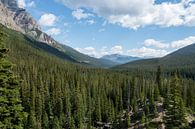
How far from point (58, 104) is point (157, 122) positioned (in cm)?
4078

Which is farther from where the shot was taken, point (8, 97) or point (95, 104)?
point (95, 104)

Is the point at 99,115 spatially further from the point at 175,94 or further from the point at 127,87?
the point at 175,94

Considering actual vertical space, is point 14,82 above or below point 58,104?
above

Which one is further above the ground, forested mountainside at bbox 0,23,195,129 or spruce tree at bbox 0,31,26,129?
spruce tree at bbox 0,31,26,129

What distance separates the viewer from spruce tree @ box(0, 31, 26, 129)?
18781 mm

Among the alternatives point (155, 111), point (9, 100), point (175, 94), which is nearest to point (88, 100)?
point (155, 111)

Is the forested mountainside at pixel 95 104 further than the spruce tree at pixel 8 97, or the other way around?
the forested mountainside at pixel 95 104

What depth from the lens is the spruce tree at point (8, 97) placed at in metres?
18.8

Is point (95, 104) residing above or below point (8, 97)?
below

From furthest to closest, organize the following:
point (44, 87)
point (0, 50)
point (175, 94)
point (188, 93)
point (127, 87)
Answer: point (127, 87), point (44, 87), point (188, 93), point (175, 94), point (0, 50)

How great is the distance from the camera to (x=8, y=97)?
19203 mm

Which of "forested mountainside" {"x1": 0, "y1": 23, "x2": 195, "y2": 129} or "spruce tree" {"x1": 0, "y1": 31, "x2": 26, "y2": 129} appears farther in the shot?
"forested mountainside" {"x1": 0, "y1": 23, "x2": 195, "y2": 129}

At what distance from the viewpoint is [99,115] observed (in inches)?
4978

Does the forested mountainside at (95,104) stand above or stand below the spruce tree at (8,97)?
below
